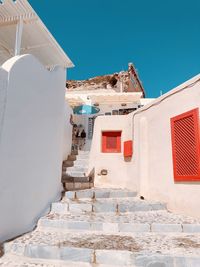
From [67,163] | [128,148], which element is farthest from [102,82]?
[128,148]

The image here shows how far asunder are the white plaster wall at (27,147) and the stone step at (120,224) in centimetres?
65

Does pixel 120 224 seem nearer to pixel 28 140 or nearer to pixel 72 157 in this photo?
pixel 28 140

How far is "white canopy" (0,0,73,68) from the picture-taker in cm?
899

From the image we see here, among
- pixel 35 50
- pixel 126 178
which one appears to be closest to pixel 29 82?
pixel 126 178

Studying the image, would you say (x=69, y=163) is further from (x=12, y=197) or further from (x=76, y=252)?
(x=76, y=252)

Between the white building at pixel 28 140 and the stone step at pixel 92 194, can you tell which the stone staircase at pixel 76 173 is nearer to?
the stone step at pixel 92 194

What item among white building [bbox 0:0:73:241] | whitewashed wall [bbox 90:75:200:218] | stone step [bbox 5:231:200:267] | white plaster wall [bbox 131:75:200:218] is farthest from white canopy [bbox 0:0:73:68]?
stone step [bbox 5:231:200:267]

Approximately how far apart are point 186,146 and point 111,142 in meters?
4.26

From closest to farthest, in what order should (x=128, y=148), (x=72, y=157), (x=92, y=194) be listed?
(x=92, y=194) < (x=128, y=148) < (x=72, y=157)

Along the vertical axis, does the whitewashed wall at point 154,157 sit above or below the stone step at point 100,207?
above

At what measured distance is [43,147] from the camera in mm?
6148

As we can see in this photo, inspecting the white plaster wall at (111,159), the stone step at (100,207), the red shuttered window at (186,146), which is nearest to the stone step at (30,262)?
the stone step at (100,207)

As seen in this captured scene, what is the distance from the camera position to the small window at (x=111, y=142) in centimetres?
997

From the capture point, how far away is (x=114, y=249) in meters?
4.02
